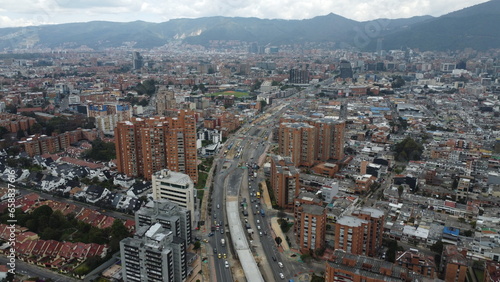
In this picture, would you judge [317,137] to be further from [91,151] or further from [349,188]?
[91,151]

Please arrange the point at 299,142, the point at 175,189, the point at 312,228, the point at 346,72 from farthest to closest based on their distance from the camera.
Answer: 1. the point at 346,72
2. the point at 299,142
3. the point at 175,189
4. the point at 312,228

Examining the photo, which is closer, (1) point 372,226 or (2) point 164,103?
(1) point 372,226

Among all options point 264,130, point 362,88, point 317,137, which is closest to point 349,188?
point 317,137

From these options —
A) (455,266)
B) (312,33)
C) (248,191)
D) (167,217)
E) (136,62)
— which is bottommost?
(248,191)

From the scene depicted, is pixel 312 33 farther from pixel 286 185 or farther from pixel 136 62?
pixel 286 185

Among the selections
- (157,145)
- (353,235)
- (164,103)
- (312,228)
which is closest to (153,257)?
(312,228)

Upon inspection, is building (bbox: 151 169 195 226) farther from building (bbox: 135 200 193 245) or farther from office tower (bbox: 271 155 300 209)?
office tower (bbox: 271 155 300 209)

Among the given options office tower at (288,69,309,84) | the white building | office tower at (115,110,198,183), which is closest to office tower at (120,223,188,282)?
the white building
